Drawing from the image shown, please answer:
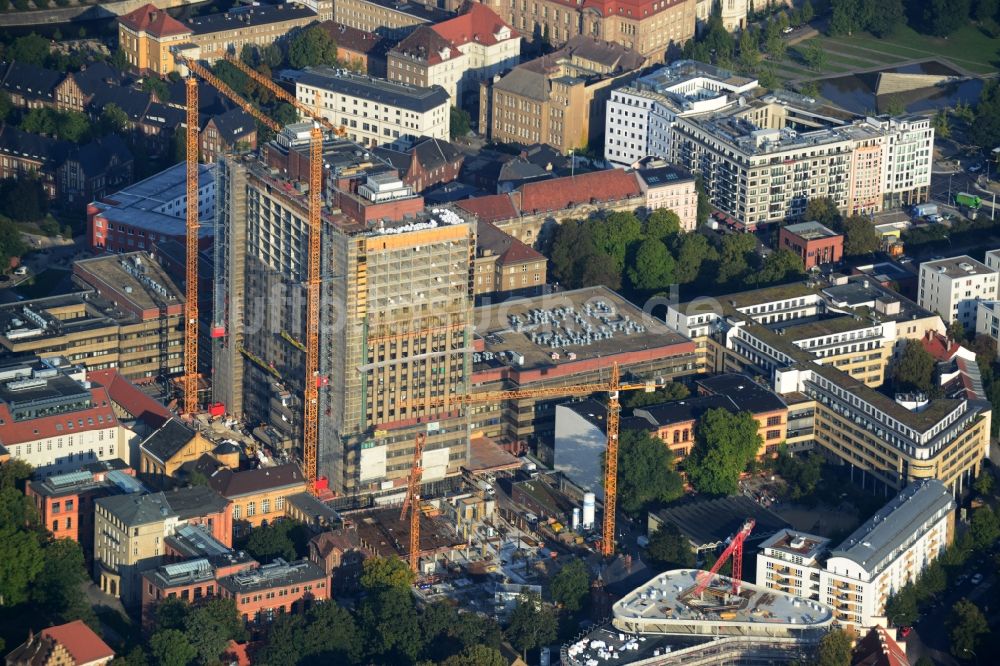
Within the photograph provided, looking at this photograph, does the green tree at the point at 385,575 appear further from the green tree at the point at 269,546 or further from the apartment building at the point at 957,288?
the apartment building at the point at 957,288

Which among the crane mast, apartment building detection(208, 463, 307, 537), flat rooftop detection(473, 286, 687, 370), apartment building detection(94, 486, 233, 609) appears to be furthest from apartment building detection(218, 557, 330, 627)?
the crane mast

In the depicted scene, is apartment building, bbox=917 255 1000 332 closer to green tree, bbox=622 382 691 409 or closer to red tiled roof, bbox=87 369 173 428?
green tree, bbox=622 382 691 409


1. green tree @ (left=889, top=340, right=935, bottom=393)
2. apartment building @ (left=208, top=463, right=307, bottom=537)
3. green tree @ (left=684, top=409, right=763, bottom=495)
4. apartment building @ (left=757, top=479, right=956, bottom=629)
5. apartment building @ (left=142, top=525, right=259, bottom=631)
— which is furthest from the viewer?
green tree @ (left=889, top=340, right=935, bottom=393)

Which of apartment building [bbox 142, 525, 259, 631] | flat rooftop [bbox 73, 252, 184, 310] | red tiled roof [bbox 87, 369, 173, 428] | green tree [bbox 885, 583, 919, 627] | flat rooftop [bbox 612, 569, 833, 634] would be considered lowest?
green tree [bbox 885, 583, 919, 627]

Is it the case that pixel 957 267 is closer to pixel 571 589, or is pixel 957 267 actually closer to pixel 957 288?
pixel 957 288

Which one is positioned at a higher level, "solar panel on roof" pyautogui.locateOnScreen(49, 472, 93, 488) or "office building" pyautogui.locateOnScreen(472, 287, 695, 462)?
"office building" pyautogui.locateOnScreen(472, 287, 695, 462)

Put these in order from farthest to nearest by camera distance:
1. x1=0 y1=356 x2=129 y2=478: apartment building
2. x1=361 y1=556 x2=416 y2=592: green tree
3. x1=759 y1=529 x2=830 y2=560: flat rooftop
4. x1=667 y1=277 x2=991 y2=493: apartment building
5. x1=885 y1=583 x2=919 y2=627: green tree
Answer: x1=667 y1=277 x2=991 y2=493: apartment building → x1=0 y1=356 x2=129 y2=478: apartment building → x1=759 y1=529 x2=830 y2=560: flat rooftop → x1=361 y1=556 x2=416 y2=592: green tree → x1=885 y1=583 x2=919 y2=627: green tree

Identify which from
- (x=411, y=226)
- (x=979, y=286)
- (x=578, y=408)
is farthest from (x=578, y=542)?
(x=979, y=286)
